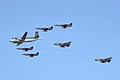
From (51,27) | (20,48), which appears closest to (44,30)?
(51,27)

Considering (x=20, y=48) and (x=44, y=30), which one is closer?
(x=44, y=30)

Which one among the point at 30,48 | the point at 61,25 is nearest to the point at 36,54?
the point at 30,48

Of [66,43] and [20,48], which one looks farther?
[20,48]

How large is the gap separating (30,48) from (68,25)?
852 inches

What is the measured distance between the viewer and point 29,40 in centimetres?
19988

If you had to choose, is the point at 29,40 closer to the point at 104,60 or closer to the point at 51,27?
the point at 51,27

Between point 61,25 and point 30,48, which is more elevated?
point 61,25

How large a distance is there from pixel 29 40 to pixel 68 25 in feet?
76.6

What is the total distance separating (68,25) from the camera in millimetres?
184500

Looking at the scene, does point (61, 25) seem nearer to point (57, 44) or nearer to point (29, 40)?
point (57, 44)

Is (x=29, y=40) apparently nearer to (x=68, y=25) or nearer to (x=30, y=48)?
(x=30, y=48)

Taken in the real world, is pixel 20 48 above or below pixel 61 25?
below

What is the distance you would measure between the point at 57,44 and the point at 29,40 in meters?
16.3

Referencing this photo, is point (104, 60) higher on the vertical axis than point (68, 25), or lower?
lower
